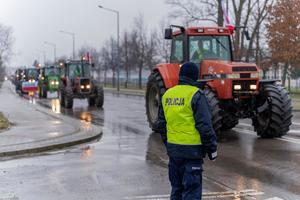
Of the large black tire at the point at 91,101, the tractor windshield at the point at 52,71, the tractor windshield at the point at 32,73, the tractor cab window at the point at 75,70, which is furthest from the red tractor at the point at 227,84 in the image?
the tractor windshield at the point at 32,73

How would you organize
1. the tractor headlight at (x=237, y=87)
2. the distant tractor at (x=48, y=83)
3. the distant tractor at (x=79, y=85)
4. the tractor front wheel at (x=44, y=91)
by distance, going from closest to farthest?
the tractor headlight at (x=237, y=87), the distant tractor at (x=79, y=85), the tractor front wheel at (x=44, y=91), the distant tractor at (x=48, y=83)

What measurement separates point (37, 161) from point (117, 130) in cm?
594

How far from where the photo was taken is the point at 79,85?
2852 centimetres

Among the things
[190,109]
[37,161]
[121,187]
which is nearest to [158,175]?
[121,187]

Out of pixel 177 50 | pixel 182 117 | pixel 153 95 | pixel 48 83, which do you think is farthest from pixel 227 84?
pixel 48 83

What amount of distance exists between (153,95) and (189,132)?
35.8ft

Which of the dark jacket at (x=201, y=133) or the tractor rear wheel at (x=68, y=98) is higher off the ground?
the dark jacket at (x=201, y=133)

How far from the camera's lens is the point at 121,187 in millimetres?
8305

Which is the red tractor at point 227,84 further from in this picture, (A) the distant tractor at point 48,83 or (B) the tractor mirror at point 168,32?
(A) the distant tractor at point 48,83

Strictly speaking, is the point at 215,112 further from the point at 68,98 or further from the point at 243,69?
the point at 68,98

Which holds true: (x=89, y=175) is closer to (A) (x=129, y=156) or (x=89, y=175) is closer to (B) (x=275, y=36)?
(A) (x=129, y=156)

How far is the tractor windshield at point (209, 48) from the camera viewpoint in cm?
1476

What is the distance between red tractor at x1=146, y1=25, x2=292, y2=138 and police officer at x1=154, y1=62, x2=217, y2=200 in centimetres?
694

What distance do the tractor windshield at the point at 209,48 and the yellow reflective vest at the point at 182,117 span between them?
8832mm
